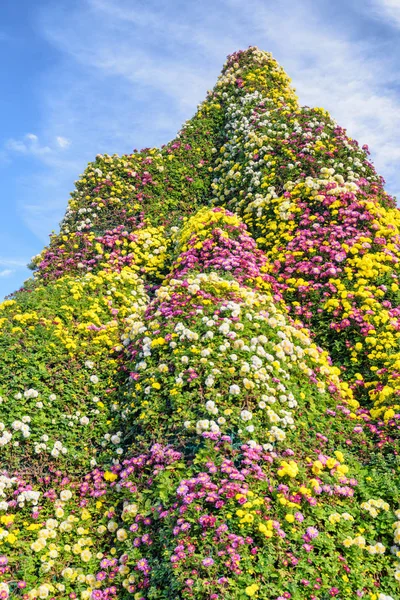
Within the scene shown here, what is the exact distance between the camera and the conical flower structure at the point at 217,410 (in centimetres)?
542

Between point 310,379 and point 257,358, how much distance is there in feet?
3.83

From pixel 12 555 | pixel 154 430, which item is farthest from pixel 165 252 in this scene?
pixel 12 555

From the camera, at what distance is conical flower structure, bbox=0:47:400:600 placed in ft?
17.8

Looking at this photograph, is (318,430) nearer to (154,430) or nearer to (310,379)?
(310,379)

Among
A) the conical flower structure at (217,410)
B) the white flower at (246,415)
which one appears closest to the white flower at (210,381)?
the conical flower structure at (217,410)

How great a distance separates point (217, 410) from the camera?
6.28 m

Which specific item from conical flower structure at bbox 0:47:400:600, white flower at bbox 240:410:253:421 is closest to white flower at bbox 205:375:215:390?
conical flower structure at bbox 0:47:400:600

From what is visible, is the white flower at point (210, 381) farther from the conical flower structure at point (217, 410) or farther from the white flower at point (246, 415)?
the white flower at point (246, 415)

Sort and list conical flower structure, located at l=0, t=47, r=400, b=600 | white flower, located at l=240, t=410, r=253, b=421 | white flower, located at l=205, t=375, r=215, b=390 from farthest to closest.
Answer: white flower, located at l=205, t=375, r=215, b=390 → white flower, located at l=240, t=410, r=253, b=421 → conical flower structure, located at l=0, t=47, r=400, b=600

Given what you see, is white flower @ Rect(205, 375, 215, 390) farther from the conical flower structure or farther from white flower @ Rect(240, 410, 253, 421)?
white flower @ Rect(240, 410, 253, 421)

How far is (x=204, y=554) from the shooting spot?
5.15 metres

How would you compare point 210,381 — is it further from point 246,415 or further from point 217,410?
point 246,415

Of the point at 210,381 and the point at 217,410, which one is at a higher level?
the point at 210,381

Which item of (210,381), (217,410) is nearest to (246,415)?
(217,410)
